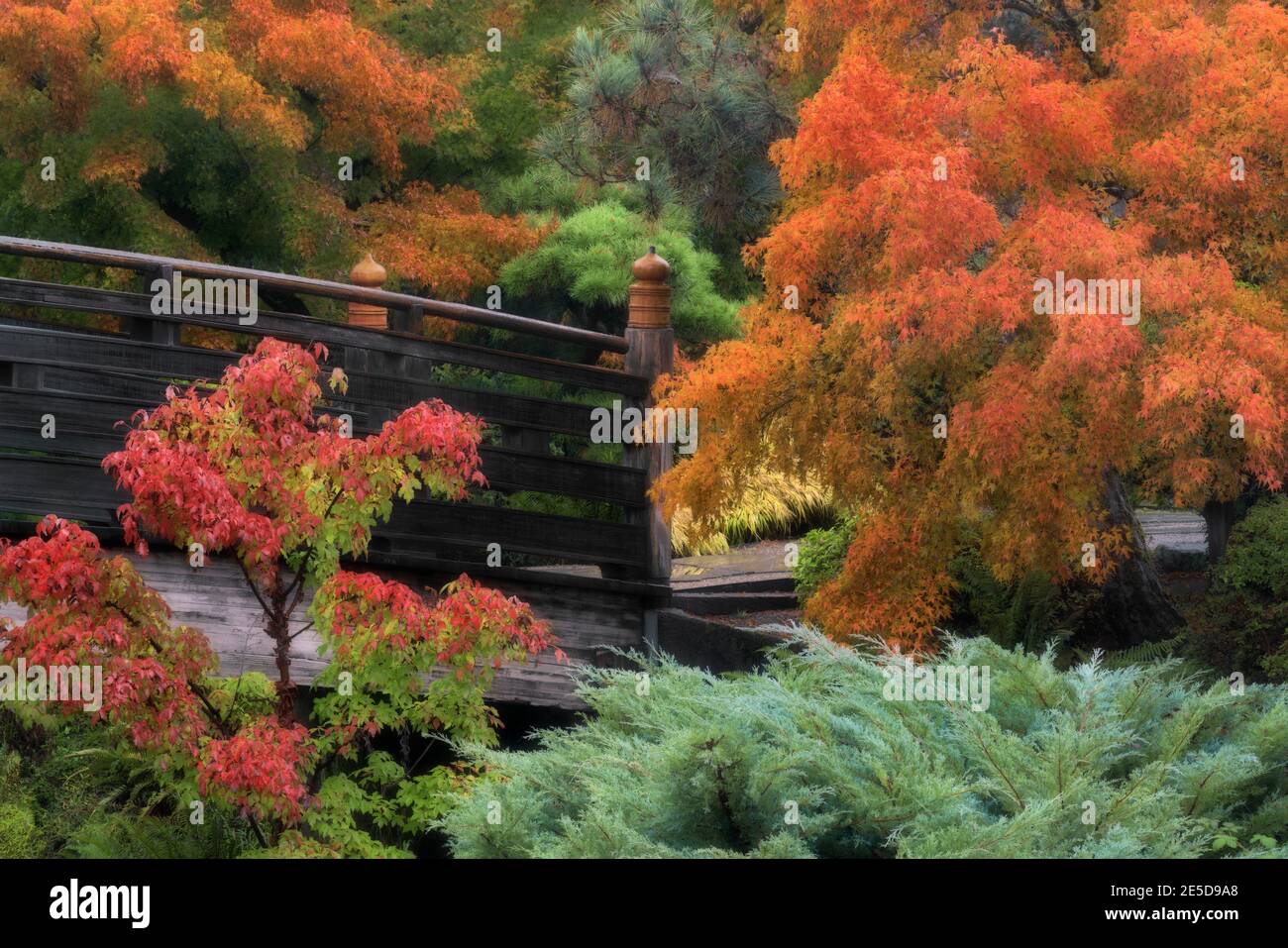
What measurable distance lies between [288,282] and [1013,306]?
153 inches

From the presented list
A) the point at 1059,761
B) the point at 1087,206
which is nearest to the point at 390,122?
the point at 1087,206

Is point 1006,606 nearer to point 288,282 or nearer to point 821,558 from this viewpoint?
point 821,558

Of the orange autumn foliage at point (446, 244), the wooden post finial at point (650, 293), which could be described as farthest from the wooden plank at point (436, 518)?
the orange autumn foliage at point (446, 244)

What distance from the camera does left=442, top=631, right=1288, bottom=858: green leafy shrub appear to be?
5652 mm

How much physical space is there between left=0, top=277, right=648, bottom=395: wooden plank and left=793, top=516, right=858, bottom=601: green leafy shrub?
199cm

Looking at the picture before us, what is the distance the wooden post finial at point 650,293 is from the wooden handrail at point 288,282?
20cm

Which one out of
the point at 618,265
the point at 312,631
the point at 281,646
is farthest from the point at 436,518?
the point at 618,265

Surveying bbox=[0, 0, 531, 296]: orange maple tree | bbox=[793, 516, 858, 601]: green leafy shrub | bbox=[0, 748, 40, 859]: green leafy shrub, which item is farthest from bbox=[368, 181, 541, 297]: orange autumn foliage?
bbox=[0, 748, 40, 859]: green leafy shrub

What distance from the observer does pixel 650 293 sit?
34.0 ft

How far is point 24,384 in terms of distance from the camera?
8797mm

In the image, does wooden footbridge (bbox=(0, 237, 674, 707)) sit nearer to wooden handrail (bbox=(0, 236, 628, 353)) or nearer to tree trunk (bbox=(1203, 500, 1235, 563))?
wooden handrail (bbox=(0, 236, 628, 353))

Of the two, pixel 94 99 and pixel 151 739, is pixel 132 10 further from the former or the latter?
pixel 151 739

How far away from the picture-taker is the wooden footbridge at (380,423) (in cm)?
873

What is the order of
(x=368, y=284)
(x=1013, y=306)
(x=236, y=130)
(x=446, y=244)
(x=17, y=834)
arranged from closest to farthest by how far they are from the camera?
(x=17, y=834) < (x=1013, y=306) < (x=368, y=284) < (x=236, y=130) < (x=446, y=244)
